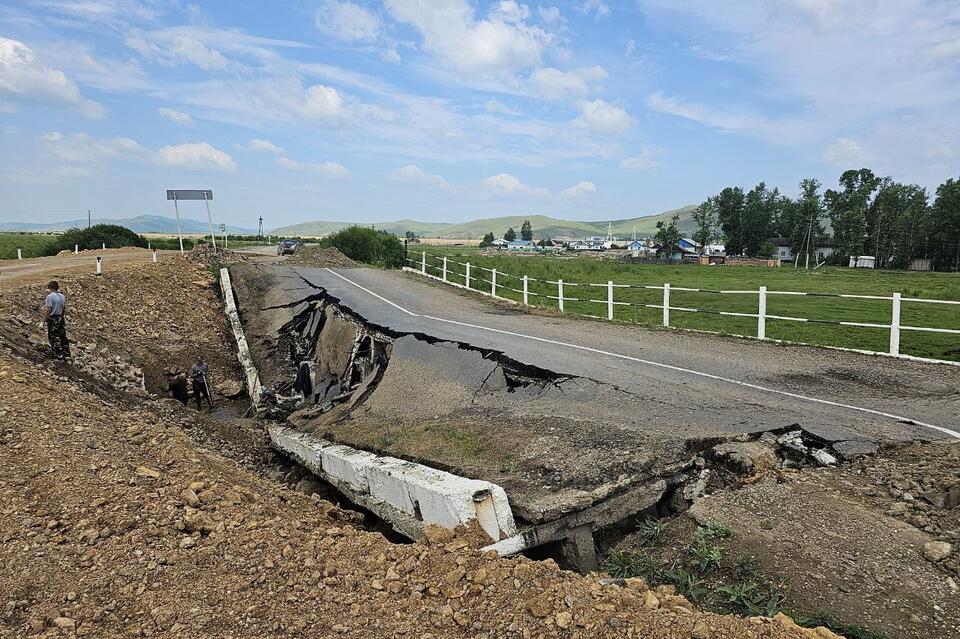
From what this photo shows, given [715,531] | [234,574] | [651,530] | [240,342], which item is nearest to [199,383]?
[240,342]

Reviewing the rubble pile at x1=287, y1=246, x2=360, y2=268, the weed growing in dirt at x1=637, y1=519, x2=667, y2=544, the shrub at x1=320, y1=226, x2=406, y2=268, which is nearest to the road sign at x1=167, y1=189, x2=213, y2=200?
the rubble pile at x1=287, y1=246, x2=360, y2=268

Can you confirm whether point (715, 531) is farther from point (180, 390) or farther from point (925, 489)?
point (180, 390)

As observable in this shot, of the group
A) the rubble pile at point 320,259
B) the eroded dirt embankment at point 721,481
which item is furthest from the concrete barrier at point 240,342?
the rubble pile at point 320,259

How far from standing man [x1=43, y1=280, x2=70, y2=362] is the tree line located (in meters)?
88.0

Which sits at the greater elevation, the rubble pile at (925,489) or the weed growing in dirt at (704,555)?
the rubble pile at (925,489)

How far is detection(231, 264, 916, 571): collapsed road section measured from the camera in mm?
5016

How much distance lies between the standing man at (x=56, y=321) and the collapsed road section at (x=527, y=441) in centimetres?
415

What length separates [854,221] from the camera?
84.6 meters

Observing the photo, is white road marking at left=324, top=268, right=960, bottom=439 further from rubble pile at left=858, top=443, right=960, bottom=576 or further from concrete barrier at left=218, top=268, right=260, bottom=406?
concrete barrier at left=218, top=268, right=260, bottom=406

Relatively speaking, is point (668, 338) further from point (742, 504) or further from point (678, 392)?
point (742, 504)

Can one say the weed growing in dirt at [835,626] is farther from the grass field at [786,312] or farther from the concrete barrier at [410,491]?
the grass field at [786,312]

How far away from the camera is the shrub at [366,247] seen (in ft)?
137

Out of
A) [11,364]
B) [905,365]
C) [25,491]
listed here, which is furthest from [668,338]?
[11,364]

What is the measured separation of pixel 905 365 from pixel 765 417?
4.32 meters
